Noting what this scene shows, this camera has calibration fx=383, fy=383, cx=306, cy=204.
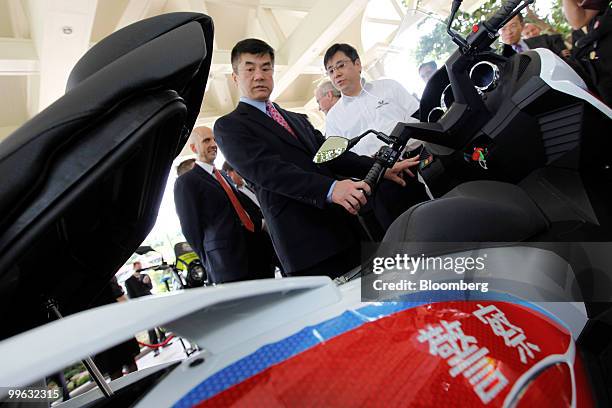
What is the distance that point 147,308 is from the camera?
34 centimetres

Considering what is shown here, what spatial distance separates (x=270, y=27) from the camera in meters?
6.61

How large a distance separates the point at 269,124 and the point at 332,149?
0.58 metres

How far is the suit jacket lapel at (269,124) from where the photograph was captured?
157 centimetres

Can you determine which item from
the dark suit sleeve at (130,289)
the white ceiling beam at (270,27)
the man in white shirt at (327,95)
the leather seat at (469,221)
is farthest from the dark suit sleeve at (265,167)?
the white ceiling beam at (270,27)

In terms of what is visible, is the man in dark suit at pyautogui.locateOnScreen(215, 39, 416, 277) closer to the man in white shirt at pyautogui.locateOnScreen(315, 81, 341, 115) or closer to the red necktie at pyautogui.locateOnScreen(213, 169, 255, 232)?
the red necktie at pyautogui.locateOnScreen(213, 169, 255, 232)

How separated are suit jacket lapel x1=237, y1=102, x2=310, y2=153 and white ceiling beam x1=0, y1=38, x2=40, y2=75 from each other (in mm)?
4994

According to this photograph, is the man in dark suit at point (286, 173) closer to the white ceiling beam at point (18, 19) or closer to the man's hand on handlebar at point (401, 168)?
the man's hand on handlebar at point (401, 168)

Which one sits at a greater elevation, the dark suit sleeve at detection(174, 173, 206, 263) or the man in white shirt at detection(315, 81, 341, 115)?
the man in white shirt at detection(315, 81, 341, 115)

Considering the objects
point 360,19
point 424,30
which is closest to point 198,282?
point 424,30

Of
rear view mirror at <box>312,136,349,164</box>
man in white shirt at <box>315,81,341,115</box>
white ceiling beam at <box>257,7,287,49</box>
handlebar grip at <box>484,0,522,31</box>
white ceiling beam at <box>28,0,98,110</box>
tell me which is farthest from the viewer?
white ceiling beam at <box>257,7,287,49</box>

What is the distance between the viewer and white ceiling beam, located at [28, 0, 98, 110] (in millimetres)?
4117

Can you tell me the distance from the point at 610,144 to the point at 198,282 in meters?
3.99

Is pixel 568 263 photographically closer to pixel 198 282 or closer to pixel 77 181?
pixel 77 181

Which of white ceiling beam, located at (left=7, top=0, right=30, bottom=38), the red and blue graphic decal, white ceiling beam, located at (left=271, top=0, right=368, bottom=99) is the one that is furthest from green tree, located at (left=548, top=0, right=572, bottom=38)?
white ceiling beam, located at (left=7, top=0, right=30, bottom=38)
